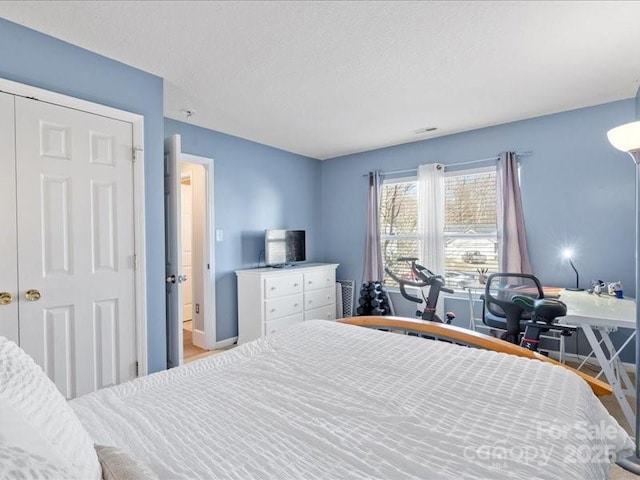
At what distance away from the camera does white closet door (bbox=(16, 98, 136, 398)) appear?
1.91 meters

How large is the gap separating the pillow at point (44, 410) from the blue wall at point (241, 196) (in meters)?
3.11

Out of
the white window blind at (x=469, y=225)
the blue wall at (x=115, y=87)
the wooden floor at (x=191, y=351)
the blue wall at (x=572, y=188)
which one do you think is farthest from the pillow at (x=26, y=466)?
the blue wall at (x=572, y=188)

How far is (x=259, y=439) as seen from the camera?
941 mm

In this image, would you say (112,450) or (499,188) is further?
(499,188)

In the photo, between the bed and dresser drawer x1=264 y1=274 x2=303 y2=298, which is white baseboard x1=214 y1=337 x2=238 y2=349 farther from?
the bed

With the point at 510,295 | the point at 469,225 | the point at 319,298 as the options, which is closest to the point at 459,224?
the point at 469,225

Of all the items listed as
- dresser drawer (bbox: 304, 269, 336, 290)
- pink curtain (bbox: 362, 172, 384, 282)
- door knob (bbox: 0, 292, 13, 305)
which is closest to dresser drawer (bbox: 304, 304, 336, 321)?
dresser drawer (bbox: 304, 269, 336, 290)

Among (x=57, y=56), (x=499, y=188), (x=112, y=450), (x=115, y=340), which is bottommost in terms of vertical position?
(x=115, y=340)

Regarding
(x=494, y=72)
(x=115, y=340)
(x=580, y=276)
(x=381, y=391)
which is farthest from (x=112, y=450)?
(x=580, y=276)

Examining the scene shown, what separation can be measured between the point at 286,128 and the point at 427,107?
1.52 m

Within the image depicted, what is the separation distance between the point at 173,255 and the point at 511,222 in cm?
335

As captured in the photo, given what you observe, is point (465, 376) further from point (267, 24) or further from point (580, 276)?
point (580, 276)

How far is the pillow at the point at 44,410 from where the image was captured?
621 mm

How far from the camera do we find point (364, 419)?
40.7 inches
